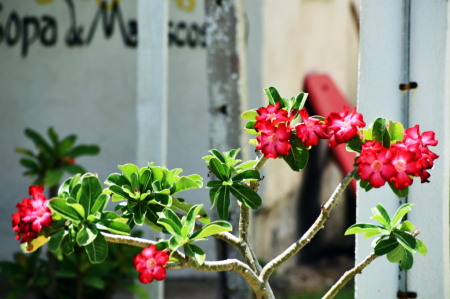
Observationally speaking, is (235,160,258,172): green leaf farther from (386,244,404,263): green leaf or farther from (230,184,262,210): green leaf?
(386,244,404,263): green leaf

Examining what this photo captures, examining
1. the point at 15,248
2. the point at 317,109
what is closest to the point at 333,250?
the point at 317,109

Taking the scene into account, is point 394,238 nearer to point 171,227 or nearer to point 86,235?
point 171,227

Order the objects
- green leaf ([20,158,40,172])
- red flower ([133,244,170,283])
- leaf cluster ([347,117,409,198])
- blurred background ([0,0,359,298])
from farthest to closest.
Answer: blurred background ([0,0,359,298])
green leaf ([20,158,40,172])
leaf cluster ([347,117,409,198])
red flower ([133,244,170,283])

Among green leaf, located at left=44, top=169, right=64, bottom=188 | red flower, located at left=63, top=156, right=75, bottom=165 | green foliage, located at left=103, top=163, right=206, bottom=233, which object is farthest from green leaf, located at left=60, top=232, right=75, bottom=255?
red flower, located at left=63, top=156, right=75, bottom=165

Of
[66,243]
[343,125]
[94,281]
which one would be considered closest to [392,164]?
[343,125]

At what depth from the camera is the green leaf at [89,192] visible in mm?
915

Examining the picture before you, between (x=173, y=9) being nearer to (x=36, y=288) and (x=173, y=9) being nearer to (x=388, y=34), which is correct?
(x=36, y=288)

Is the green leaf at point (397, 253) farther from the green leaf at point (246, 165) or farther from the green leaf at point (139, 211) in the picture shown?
the green leaf at point (139, 211)

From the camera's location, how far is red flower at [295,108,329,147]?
93 centimetres

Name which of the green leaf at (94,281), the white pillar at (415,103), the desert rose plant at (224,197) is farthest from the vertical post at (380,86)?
the green leaf at (94,281)

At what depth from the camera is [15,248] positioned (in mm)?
4391

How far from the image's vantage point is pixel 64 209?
883 millimetres

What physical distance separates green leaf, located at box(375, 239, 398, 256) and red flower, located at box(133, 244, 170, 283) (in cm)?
44

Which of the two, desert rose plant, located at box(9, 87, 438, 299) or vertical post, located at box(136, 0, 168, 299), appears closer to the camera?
desert rose plant, located at box(9, 87, 438, 299)
